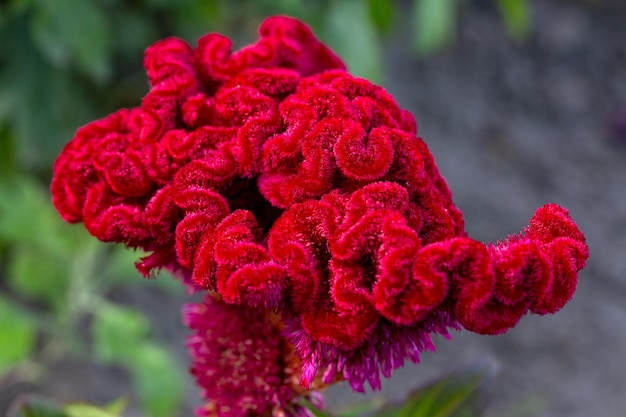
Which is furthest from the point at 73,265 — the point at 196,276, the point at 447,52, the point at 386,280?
the point at 447,52

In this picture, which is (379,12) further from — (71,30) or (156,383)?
(156,383)

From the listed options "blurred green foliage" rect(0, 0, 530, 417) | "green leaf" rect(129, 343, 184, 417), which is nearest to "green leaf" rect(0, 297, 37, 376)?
"blurred green foliage" rect(0, 0, 530, 417)

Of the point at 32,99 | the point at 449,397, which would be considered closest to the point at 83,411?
the point at 449,397

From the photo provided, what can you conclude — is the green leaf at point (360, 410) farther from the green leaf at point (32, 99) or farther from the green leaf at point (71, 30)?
the green leaf at point (32, 99)

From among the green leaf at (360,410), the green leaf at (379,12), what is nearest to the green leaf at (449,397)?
the green leaf at (360,410)

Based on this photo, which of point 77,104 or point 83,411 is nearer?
point 83,411

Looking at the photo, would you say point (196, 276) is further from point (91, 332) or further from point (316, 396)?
point (91, 332)

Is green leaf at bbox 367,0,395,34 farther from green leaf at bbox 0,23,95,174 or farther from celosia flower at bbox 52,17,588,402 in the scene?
green leaf at bbox 0,23,95,174
